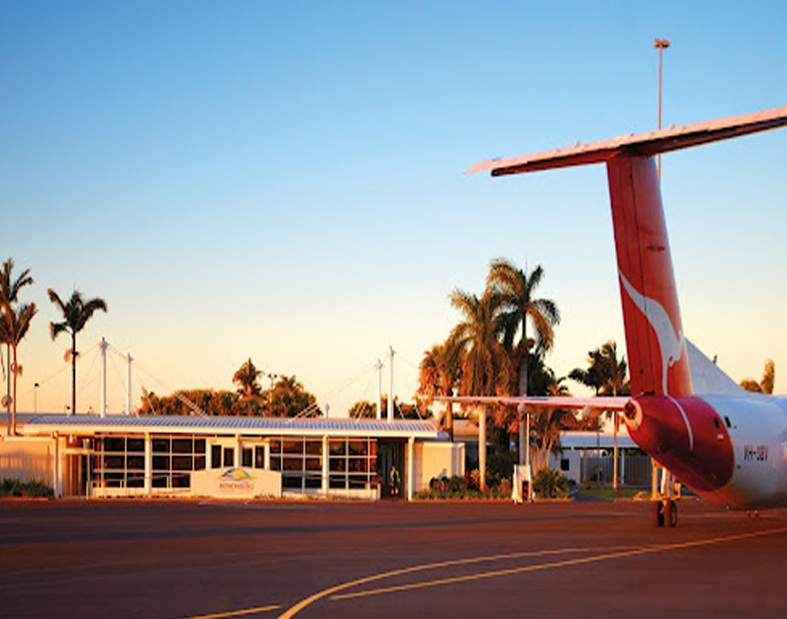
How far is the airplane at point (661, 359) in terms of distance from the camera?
21.5 metres

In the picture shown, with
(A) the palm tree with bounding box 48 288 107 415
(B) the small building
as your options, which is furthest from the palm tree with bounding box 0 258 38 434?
(B) the small building

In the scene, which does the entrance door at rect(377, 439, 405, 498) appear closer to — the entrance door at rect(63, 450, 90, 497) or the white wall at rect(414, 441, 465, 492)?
the white wall at rect(414, 441, 465, 492)

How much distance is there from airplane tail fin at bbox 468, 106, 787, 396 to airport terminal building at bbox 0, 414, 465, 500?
77.7 feet

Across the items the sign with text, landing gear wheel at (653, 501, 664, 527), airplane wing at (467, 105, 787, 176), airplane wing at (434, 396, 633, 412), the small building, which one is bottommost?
the small building

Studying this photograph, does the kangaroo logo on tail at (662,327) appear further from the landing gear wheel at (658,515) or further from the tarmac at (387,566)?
the landing gear wheel at (658,515)

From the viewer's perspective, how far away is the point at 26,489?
4641cm

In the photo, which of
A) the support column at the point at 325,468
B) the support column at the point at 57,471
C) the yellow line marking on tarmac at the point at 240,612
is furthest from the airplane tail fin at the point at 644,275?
the support column at the point at 57,471

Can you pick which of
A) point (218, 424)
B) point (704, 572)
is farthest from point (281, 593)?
point (218, 424)

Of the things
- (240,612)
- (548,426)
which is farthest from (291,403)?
(240,612)

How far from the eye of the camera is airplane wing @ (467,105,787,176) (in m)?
18.9

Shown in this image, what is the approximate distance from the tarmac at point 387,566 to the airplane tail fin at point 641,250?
11.9ft

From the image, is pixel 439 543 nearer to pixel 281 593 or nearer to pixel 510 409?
pixel 281 593

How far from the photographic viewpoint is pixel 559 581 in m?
15.6

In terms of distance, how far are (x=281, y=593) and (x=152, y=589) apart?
1781 millimetres
